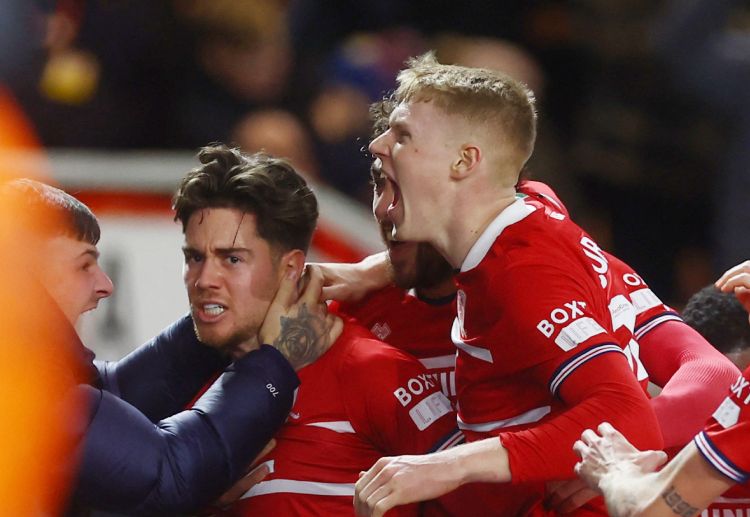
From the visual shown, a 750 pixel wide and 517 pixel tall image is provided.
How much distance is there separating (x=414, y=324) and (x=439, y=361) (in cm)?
13

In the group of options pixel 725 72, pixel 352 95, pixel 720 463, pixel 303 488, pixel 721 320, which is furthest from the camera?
pixel 352 95

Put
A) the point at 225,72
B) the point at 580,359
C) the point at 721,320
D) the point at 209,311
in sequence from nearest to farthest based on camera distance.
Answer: the point at 580,359 < the point at 209,311 < the point at 721,320 < the point at 225,72

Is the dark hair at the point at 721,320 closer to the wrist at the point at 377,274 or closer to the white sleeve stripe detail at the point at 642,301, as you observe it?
the white sleeve stripe detail at the point at 642,301

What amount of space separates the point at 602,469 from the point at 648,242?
3.66 meters

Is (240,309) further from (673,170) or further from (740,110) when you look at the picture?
(673,170)

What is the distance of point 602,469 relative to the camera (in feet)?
8.04

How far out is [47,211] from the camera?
10.3 feet

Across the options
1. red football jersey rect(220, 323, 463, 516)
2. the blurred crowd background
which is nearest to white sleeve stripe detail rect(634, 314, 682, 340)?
red football jersey rect(220, 323, 463, 516)

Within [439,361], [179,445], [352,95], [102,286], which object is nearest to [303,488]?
[179,445]

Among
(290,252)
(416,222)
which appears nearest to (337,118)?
(290,252)

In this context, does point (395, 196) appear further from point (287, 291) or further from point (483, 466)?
point (483, 466)

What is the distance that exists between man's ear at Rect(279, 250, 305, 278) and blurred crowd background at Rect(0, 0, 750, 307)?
7.40ft

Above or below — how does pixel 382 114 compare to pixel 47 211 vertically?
above

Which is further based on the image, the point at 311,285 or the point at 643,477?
the point at 311,285
